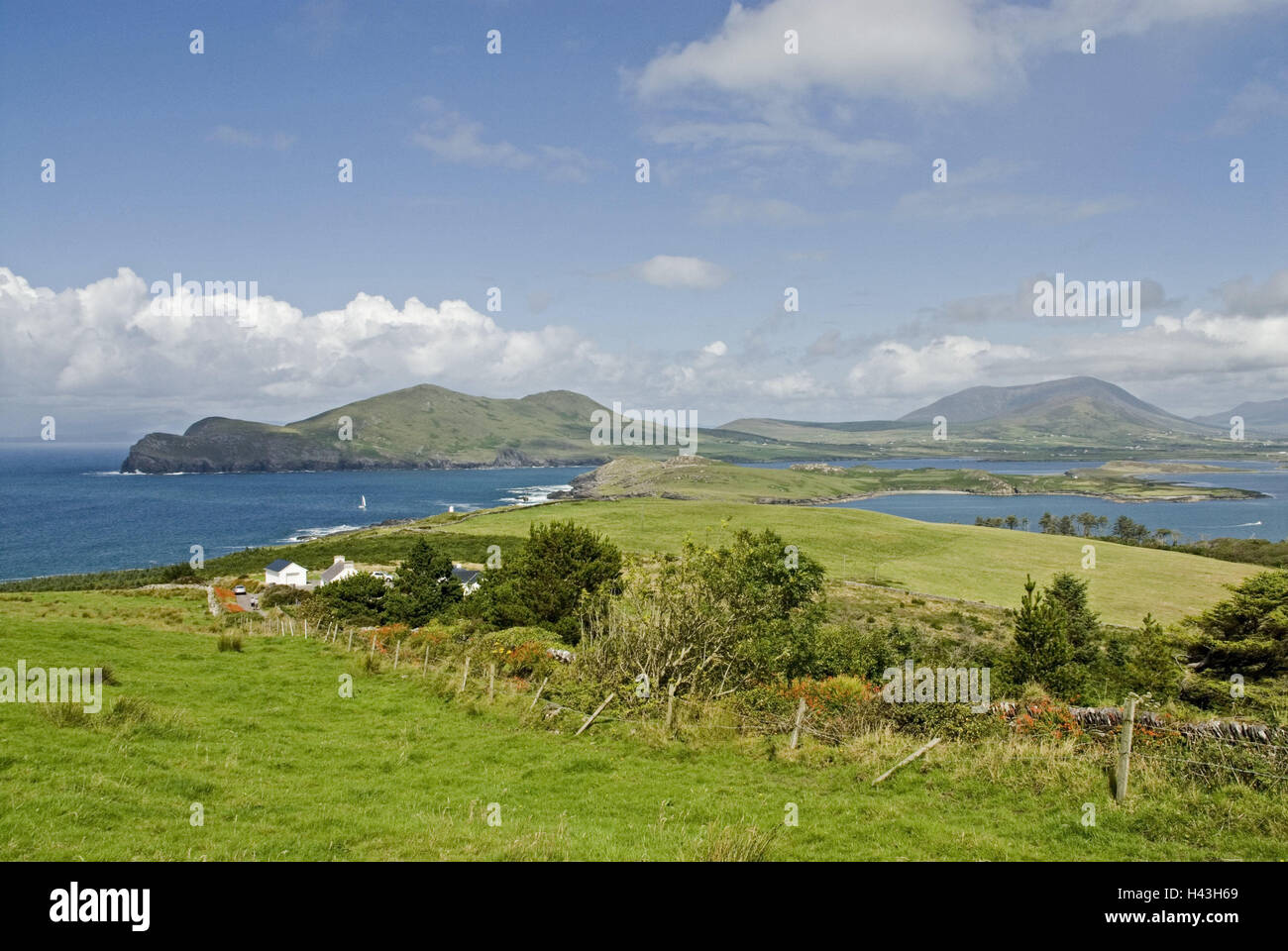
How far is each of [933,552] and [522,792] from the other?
107 m

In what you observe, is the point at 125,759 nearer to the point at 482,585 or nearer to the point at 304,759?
the point at 304,759

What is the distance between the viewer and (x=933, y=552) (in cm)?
10912

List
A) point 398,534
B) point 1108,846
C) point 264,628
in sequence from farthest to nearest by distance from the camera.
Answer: point 398,534 → point 264,628 → point 1108,846

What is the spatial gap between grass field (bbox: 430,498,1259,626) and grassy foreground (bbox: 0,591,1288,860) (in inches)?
1932

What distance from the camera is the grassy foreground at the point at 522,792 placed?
1034 cm

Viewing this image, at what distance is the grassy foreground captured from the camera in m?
10.3

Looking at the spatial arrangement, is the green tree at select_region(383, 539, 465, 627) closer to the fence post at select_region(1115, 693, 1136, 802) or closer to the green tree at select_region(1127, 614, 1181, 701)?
the green tree at select_region(1127, 614, 1181, 701)

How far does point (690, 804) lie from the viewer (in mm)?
13523

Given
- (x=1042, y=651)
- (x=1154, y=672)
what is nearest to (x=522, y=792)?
(x=1042, y=651)

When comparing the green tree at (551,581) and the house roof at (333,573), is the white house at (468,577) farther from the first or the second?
the green tree at (551,581)
